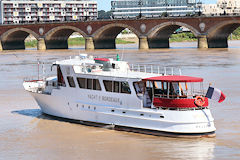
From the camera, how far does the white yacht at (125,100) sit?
70.3 feet

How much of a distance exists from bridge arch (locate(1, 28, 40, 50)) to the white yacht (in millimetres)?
84544

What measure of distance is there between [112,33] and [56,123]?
82.0 meters

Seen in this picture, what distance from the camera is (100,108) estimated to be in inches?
939

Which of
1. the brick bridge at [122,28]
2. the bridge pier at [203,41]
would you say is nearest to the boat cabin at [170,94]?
the brick bridge at [122,28]

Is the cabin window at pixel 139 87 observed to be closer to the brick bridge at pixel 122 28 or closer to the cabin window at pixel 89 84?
the cabin window at pixel 89 84

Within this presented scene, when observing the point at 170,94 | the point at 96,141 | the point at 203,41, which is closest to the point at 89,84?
the point at 96,141

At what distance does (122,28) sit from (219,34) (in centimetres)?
2180

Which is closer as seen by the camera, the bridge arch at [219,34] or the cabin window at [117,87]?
the cabin window at [117,87]

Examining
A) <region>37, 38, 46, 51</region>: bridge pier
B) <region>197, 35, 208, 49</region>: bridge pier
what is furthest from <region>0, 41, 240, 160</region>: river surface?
<region>37, 38, 46, 51</region>: bridge pier

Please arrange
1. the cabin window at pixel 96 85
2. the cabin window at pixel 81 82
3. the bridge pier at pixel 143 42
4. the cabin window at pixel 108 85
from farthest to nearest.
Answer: the bridge pier at pixel 143 42, the cabin window at pixel 81 82, the cabin window at pixel 96 85, the cabin window at pixel 108 85

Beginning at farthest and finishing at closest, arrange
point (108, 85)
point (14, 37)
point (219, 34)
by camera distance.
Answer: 1. point (14, 37)
2. point (219, 34)
3. point (108, 85)

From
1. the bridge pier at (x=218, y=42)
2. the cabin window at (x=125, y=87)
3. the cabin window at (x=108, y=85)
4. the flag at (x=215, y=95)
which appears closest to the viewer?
the flag at (x=215, y=95)

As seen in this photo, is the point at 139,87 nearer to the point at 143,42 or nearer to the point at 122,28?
the point at 143,42

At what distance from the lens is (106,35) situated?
345ft
